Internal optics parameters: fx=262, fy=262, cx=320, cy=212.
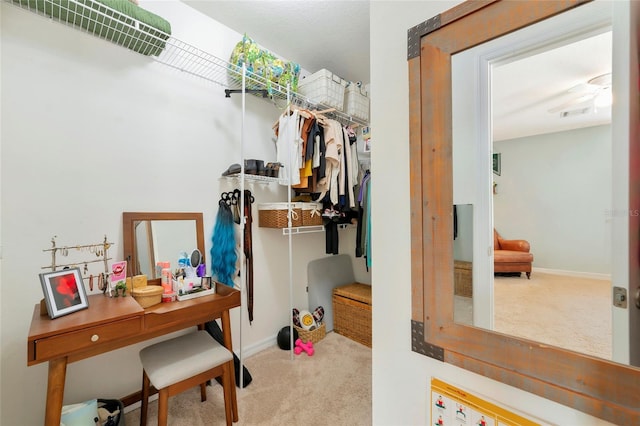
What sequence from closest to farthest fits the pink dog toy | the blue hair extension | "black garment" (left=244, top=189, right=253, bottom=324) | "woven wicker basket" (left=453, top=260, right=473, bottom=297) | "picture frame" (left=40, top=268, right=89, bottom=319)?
"woven wicker basket" (left=453, top=260, right=473, bottom=297)
"picture frame" (left=40, top=268, right=89, bottom=319)
the blue hair extension
"black garment" (left=244, top=189, right=253, bottom=324)
the pink dog toy

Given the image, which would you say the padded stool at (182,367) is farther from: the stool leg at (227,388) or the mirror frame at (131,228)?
the mirror frame at (131,228)

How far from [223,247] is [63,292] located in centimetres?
95

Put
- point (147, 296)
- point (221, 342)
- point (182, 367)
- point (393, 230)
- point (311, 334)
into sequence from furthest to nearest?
point (311, 334), point (221, 342), point (147, 296), point (182, 367), point (393, 230)

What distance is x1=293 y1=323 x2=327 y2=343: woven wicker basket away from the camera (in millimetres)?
2477

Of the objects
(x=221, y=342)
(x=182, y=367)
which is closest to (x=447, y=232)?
(x=182, y=367)

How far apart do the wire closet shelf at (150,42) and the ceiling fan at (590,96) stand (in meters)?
1.87

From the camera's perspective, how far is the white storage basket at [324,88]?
2422mm

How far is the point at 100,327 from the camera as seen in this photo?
1.19 metres

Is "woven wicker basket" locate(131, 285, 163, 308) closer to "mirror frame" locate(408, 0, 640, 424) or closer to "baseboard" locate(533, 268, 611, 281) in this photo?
"mirror frame" locate(408, 0, 640, 424)

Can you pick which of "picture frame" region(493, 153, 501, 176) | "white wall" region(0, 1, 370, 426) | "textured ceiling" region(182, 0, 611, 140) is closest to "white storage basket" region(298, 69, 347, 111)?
"textured ceiling" region(182, 0, 611, 140)

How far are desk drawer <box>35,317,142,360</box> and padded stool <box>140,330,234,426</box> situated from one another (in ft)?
0.81

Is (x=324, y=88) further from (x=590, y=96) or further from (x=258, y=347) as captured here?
(x=258, y=347)

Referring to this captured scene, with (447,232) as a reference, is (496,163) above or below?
above

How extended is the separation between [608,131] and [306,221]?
201 cm
